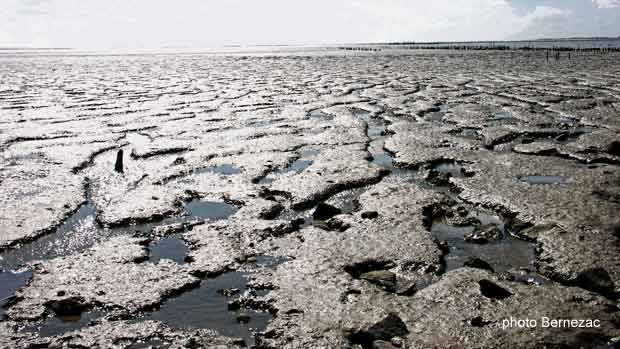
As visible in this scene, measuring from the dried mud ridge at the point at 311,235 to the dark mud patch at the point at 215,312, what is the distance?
0.01 metres

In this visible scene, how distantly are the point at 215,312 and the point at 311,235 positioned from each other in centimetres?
110

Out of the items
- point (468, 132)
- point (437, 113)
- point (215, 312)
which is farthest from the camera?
point (437, 113)

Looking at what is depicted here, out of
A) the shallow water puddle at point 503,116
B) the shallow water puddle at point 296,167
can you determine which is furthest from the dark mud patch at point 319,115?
the shallow water puddle at point 503,116

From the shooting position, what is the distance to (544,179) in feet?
15.8

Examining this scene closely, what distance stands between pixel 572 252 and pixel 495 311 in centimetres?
97

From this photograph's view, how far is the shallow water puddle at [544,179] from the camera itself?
466 cm

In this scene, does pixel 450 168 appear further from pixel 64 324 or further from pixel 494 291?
pixel 64 324

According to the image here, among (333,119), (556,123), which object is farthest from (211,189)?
(556,123)

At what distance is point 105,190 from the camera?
4.67 m

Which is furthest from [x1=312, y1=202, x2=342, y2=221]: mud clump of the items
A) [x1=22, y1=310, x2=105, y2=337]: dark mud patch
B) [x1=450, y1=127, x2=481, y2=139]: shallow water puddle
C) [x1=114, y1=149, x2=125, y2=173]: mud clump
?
[x1=450, y1=127, x2=481, y2=139]: shallow water puddle

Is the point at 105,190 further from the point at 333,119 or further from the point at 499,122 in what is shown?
the point at 499,122

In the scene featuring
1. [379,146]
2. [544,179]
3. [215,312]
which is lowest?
[215,312]

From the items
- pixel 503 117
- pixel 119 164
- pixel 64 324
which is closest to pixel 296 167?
pixel 119 164

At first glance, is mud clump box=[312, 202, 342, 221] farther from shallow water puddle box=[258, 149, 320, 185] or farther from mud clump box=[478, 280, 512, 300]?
mud clump box=[478, 280, 512, 300]
